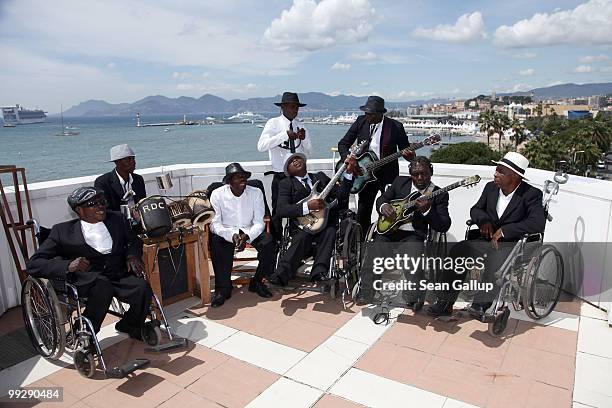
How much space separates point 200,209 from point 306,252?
989 mm

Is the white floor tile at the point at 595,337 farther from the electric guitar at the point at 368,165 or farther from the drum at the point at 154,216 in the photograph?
the drum at the point at 154,216

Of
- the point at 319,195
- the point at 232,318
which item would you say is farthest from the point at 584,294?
the point at 232,318

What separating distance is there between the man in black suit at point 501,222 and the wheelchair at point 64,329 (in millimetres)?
2189

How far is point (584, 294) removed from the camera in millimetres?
3723

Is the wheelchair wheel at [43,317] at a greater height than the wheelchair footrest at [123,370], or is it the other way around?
the wheelchair wheel at [43,317]

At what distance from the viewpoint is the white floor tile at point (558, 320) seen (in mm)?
3317

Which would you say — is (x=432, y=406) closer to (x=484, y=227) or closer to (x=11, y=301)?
(x=484, y=227)

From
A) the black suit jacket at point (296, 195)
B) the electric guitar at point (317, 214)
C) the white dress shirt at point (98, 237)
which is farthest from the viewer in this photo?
the black suit jacket at point (296, 195)

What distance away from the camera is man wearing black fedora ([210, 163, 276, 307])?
3746 millimetres

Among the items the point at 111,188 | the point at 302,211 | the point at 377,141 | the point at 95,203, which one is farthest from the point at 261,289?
the point at 377,141

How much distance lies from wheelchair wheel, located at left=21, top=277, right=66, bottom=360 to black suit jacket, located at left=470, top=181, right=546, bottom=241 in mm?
3065

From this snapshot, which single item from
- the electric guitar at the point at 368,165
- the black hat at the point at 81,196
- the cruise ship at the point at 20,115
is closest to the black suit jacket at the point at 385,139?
the electric guitar at the point at 368,165

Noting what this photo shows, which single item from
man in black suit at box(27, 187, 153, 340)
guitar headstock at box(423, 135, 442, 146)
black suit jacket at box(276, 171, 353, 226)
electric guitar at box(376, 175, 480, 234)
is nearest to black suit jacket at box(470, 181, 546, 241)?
electric guitar at box(376, 175, 480, 234)

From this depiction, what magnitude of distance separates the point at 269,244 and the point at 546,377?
2288 millimetres
